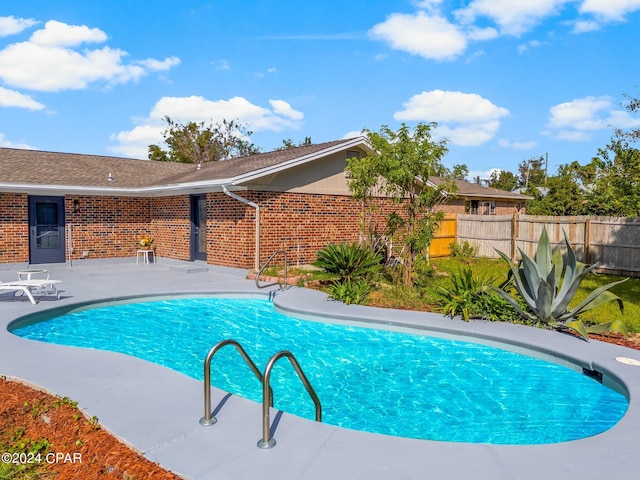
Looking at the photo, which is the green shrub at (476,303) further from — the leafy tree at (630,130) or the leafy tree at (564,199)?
the leafy tree at (564,199)

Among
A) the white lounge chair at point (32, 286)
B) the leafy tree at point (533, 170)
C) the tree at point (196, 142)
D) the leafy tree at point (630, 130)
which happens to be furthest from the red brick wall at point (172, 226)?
the leafy tree at point (533, 170)

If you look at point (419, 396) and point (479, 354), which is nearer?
point (419, 396)

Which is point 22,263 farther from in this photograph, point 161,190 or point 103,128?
point 103,128

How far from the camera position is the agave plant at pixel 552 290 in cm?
807

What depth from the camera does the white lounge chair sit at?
981 cm

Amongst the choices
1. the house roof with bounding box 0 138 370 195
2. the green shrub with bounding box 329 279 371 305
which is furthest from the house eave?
the green shrub with bounding box 329 279 371 305

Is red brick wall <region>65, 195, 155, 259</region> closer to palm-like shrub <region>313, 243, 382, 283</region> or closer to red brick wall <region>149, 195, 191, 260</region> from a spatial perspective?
red brick wall <region>149, 195, 191, 260</region>

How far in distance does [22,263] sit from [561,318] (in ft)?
52.0

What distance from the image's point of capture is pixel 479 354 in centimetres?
745

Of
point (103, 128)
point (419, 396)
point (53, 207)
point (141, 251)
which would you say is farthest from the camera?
point (103, 128)

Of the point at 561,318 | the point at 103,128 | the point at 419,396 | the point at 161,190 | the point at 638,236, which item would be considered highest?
the point at 103,128

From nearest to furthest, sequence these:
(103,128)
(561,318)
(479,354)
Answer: (479,354) < (561,318) < (103,128)

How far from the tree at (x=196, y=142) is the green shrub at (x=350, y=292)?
38.2 metres

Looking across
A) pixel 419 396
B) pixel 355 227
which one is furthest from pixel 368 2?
pixel 419 396
